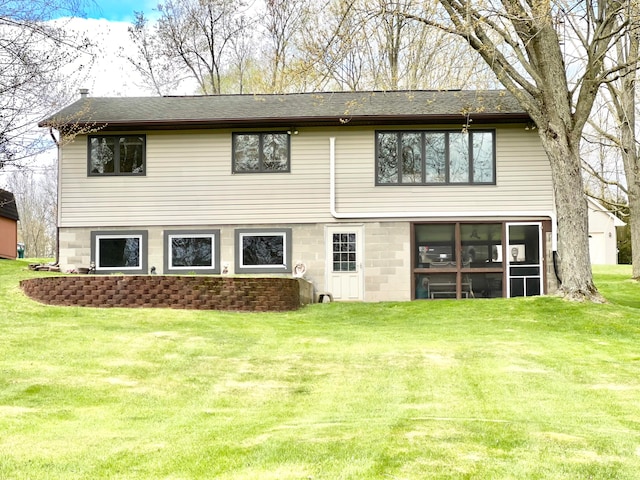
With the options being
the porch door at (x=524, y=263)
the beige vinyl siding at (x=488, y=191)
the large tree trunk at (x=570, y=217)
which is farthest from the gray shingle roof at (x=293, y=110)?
the porch door at (x=524, y=263)

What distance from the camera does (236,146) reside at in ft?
61.9

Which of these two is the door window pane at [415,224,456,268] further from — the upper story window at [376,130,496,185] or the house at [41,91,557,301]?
the upper story window at [376,130,496,185]

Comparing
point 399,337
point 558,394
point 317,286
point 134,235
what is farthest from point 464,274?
point 558,394

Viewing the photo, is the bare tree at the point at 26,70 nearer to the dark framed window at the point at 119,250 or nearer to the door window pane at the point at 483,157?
the dark framed window at the point at 119,250

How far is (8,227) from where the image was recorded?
28078 mm

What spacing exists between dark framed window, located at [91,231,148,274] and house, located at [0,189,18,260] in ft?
30.9

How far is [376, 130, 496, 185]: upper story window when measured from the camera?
18594mm

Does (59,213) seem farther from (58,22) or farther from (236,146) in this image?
(58,22)

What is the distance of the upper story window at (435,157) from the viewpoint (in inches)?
732

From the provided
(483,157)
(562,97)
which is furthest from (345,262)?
(562,97)

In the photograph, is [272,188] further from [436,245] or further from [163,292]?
[163,292]

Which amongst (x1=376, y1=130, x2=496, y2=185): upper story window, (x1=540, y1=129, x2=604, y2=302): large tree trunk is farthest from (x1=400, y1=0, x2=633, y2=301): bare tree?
(x1=376, y1=130, x2=496, y2=185): upper story window

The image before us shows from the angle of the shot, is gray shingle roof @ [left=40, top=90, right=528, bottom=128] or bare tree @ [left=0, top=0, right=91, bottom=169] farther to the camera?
gray shingle roof @ [left=40, top=90, right=528, bottom=128]

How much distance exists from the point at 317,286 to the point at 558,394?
1073cm
